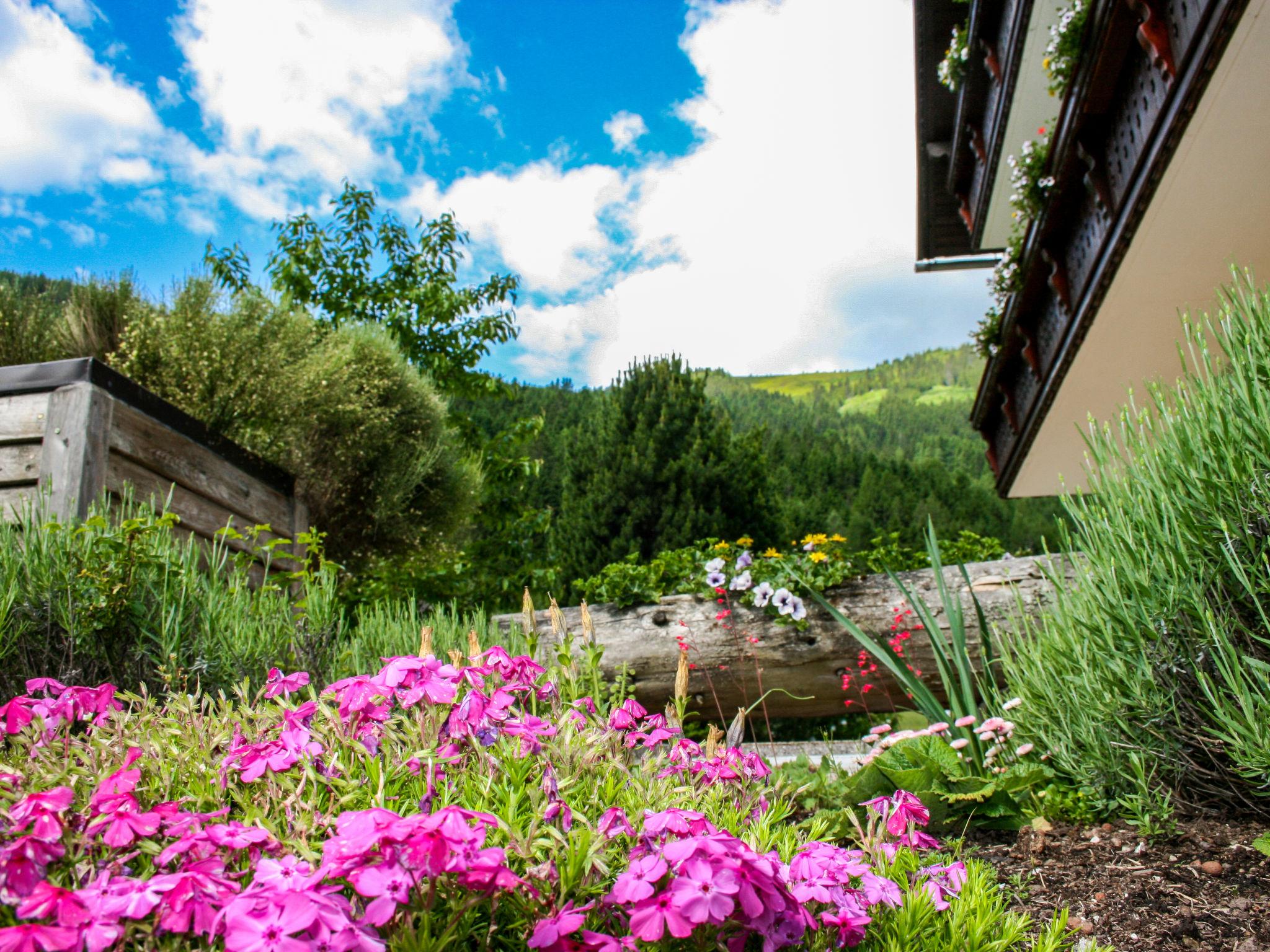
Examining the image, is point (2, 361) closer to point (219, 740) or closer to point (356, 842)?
point (219, 740)

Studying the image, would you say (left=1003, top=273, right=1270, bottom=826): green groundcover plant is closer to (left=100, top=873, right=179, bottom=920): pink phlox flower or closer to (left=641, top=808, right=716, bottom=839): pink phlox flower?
(left=641, top=808, right=716, bottom=839): pink phlox flower

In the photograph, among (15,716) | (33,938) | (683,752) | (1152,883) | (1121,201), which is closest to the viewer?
(33,938)

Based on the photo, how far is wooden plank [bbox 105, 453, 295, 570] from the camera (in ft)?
14.4

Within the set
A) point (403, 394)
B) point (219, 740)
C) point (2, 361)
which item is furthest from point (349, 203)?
point (219, 740)

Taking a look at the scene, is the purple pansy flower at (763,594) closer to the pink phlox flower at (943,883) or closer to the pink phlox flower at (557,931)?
the pink phlox flower at (943,883)

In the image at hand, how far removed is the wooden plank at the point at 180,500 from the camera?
4.38 m

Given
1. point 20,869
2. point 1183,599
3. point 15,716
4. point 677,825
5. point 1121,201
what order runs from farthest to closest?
point 1121,201 → point 1183,599 → point 15,716 → point 677,825 → point 20,869

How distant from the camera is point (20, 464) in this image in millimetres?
4227

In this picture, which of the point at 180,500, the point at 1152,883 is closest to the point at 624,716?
the point at 1152,883

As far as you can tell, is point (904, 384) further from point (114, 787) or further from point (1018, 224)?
point (114, 787)

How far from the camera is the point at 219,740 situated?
1489 mm

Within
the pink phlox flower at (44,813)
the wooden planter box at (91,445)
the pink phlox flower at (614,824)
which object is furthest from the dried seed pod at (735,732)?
the wooden planter box at (91,445)

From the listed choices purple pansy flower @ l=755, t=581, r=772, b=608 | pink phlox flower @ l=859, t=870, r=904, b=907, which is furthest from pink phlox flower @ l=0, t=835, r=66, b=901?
purple pansy flower @ l=755, t=581, r=772, b=608

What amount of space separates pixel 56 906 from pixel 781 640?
5485 mm
